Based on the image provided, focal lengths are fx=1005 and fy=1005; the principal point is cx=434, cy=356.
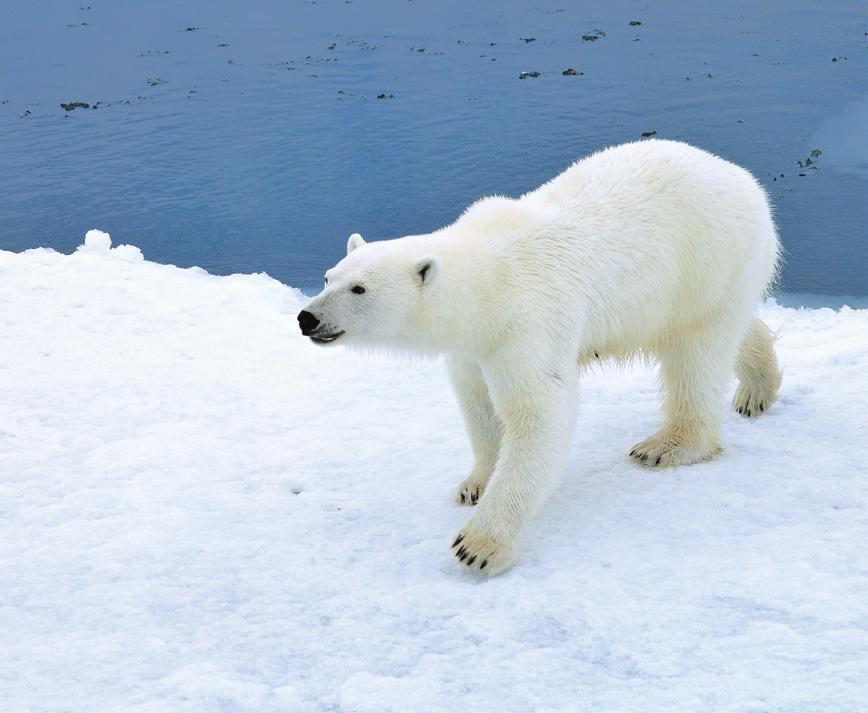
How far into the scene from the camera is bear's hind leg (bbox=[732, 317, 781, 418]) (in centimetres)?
532

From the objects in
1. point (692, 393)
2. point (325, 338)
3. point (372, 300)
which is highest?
point (372, 300)

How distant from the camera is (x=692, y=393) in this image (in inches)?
188

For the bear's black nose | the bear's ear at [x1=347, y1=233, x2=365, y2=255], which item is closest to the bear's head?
the bear's black nose

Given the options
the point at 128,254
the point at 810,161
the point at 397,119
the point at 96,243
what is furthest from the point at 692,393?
the point at 397,119

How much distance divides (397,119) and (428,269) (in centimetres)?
1290

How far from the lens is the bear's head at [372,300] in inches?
154

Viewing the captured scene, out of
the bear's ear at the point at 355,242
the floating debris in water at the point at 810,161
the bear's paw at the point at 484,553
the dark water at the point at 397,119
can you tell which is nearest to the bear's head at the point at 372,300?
the bear's ear at the point at 355,242

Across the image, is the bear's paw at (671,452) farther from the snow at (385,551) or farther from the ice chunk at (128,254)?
the ice chunk at (128,254)

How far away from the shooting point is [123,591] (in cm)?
402

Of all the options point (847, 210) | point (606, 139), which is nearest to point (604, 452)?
point (847, 210)

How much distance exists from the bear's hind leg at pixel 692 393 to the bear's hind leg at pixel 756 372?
53 centimetres

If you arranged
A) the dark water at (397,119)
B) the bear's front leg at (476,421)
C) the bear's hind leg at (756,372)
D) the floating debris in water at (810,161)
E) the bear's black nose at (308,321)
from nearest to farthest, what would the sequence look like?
the bear's black nose at (308,321) → the bear's front leg at (476,421) → the bear's hind leg at (756,372) → the dark water at (397,119) → the floating debris in water at (810,161)

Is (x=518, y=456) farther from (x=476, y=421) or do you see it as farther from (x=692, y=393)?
(x=692, y=393)

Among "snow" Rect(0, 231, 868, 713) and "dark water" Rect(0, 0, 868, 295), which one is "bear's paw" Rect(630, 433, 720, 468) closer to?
"snow" Rect(0, 231, 868, 713)
